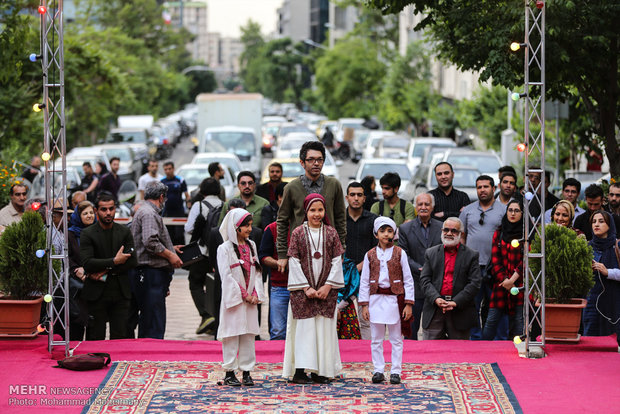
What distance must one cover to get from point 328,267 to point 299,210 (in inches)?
47.9

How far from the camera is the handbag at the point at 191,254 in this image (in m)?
→ 13.1

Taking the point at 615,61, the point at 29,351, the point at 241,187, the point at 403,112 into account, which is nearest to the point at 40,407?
the point at 29,351

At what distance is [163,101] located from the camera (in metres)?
82.8

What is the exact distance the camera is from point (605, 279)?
11.6m

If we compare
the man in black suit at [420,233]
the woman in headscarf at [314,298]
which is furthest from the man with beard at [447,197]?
the woman in headscarf at [314,298]

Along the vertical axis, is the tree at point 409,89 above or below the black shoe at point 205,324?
above

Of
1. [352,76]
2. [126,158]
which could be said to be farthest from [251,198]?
[352,76]

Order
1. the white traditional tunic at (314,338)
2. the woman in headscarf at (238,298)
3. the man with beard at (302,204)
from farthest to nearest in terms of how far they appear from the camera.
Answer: the man with beard at (302,204) → the woman in headscarf at (238,298) → the white traditional tunic at (314,338)

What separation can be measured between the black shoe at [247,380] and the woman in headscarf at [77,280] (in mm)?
2435

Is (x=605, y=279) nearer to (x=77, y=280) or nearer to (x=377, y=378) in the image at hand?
(x=377, y=378)

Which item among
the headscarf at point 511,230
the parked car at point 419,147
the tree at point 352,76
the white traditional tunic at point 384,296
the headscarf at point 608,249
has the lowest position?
the white traditional tunic at point 384,296

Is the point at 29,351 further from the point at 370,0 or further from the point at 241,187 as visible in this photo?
the point at 370,0

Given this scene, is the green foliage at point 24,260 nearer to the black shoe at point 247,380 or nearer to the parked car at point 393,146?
the black shoe at point 247,380

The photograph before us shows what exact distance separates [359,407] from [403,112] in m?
46.3
